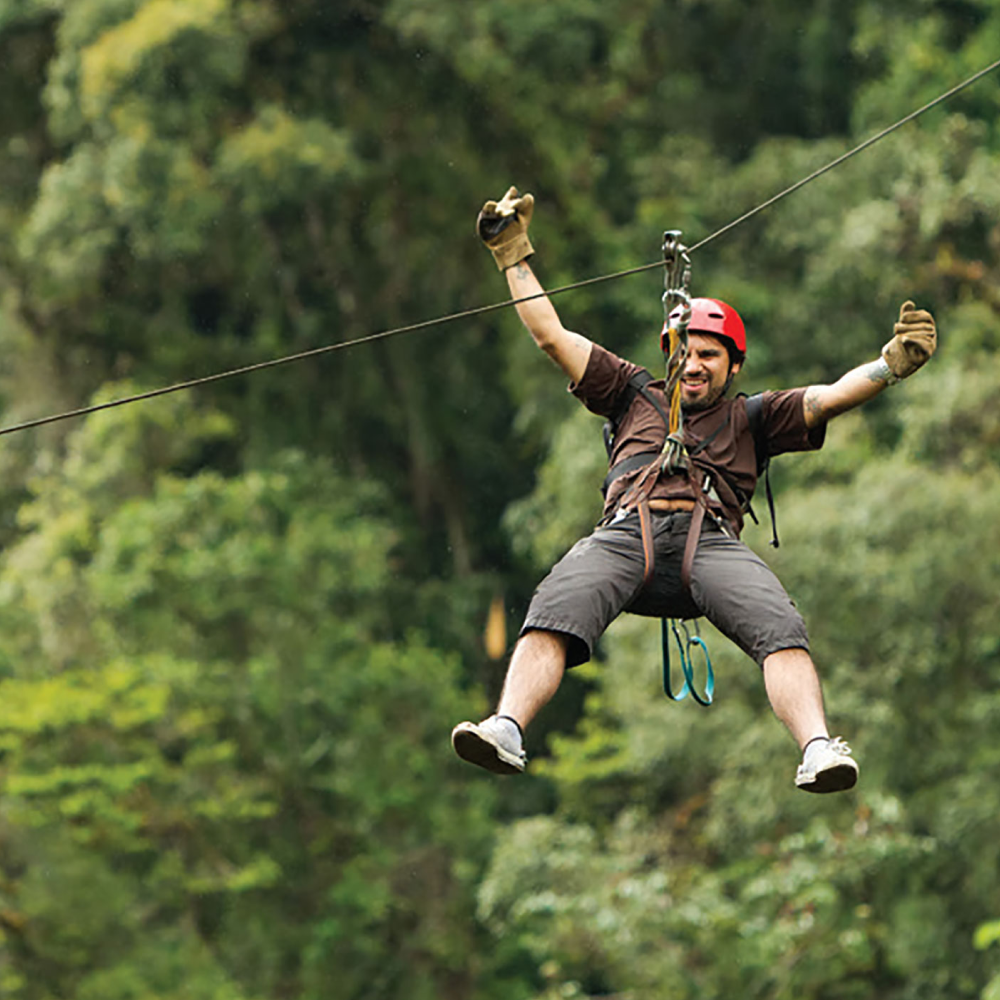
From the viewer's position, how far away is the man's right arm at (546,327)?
6.21 metres

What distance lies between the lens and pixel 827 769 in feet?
17.9

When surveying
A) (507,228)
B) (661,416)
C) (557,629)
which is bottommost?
(557,629)

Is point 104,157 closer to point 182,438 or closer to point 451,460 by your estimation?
point 182,438

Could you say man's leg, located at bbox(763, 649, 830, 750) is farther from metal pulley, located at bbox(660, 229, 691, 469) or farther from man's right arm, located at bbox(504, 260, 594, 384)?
man's right arm, located at bbox(504, 260, 594, 384)

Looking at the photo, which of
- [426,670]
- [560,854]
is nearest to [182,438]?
[426,670]

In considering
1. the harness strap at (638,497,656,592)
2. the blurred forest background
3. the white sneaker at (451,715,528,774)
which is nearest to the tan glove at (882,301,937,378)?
the harness strap at (638,497,656,592)

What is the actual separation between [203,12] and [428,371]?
4.37 m

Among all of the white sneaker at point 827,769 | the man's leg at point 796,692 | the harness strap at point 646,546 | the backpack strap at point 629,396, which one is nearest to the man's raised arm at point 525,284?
the backpack strap at point 629,396

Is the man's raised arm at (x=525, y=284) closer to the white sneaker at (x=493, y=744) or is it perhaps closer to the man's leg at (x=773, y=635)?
the man's leg at (x=773, y=635)

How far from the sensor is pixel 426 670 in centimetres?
2172

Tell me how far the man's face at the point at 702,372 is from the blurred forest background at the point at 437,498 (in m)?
9.31

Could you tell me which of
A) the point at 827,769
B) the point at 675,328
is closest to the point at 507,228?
the point at 675,328

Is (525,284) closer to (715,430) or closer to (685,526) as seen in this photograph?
(715,430)

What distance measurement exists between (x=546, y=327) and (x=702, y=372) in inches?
16.5
